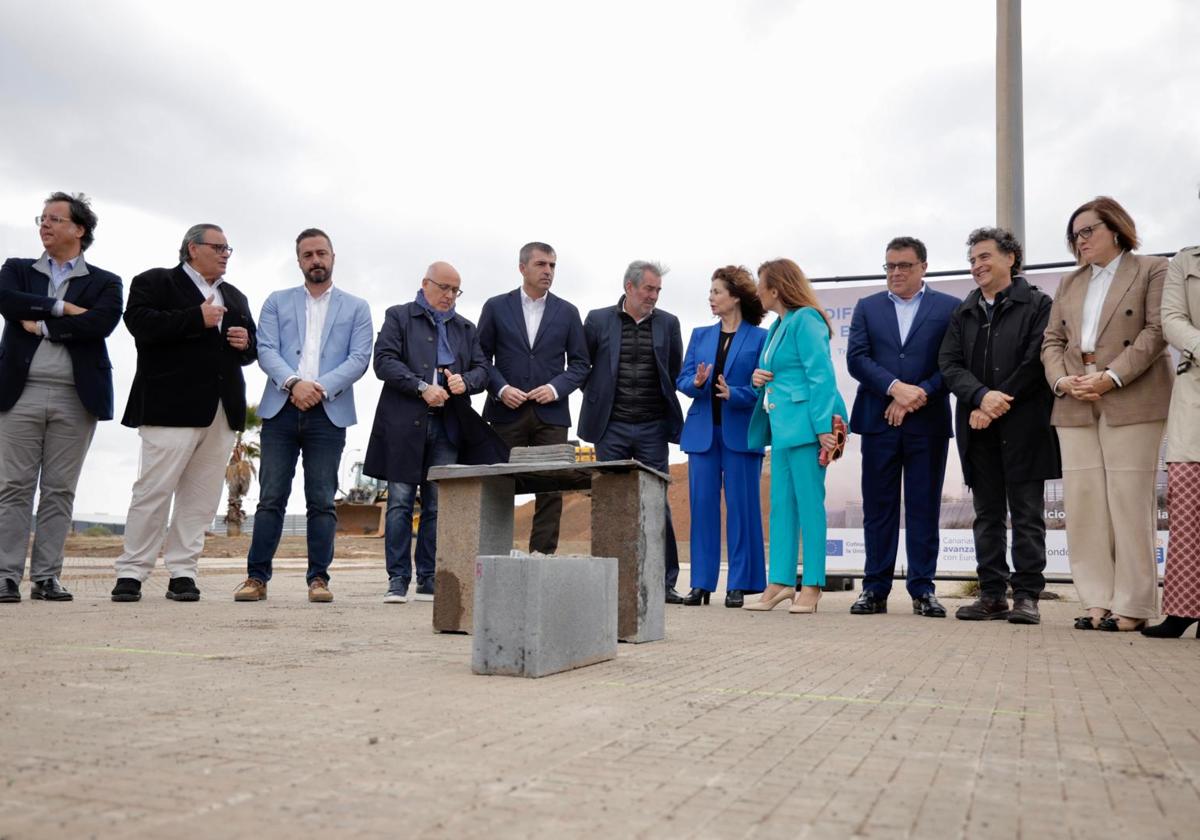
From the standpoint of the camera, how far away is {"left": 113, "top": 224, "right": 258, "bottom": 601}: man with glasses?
695 centimetres

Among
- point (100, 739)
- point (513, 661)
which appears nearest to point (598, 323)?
point (513, 661)

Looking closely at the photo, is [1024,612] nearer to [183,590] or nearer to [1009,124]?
[1009,124]

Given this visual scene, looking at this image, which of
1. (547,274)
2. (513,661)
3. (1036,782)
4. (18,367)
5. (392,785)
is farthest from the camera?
(547,274)

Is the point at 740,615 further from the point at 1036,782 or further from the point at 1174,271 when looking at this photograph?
the point at 1036,782

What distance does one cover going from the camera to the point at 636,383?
26.7ft

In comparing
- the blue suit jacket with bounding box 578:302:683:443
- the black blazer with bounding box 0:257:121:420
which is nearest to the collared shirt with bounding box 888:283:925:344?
the blue suit jacket with bounding box 578:302:683:443

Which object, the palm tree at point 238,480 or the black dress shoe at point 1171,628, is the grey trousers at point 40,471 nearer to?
the black dress shoe at point 1171,628

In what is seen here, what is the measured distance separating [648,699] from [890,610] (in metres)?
5.10

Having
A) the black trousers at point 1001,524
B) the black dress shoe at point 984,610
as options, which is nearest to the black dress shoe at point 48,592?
the black dress shoe at point 984,610

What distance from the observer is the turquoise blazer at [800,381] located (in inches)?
278

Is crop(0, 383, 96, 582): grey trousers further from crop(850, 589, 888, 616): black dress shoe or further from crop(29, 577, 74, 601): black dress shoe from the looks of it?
crop(850, 589, 888, 616): black dress shoe

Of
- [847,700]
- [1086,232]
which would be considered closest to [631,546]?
[847,700]

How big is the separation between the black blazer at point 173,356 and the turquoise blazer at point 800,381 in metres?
3.50

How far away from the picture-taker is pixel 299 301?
762cm
